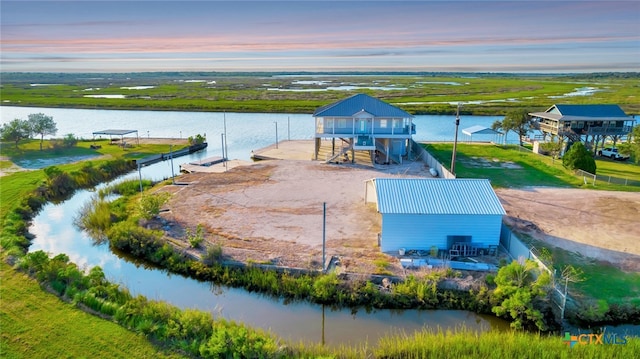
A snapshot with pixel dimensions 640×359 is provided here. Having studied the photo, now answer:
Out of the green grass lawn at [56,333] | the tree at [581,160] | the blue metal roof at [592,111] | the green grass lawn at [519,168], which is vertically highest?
the blue metal roof at [592,111]

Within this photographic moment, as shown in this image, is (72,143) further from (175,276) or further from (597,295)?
(597,295)

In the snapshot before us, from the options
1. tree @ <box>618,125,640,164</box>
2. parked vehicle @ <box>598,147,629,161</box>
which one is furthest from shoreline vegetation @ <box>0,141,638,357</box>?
parked vehicle @ <box>598,147,629,161</box>

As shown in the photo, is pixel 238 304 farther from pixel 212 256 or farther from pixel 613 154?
pixel 613 154

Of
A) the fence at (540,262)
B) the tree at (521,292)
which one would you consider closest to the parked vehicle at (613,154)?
the fence at (540,262)

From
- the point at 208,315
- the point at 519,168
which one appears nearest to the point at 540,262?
the point at 208,315

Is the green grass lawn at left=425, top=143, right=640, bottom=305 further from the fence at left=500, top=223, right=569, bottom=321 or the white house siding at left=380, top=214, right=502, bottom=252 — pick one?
the white house siding at left=380, top=214, right=502, bottom=252

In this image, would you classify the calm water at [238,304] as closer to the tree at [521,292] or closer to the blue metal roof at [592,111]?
the tree at [521,292]
